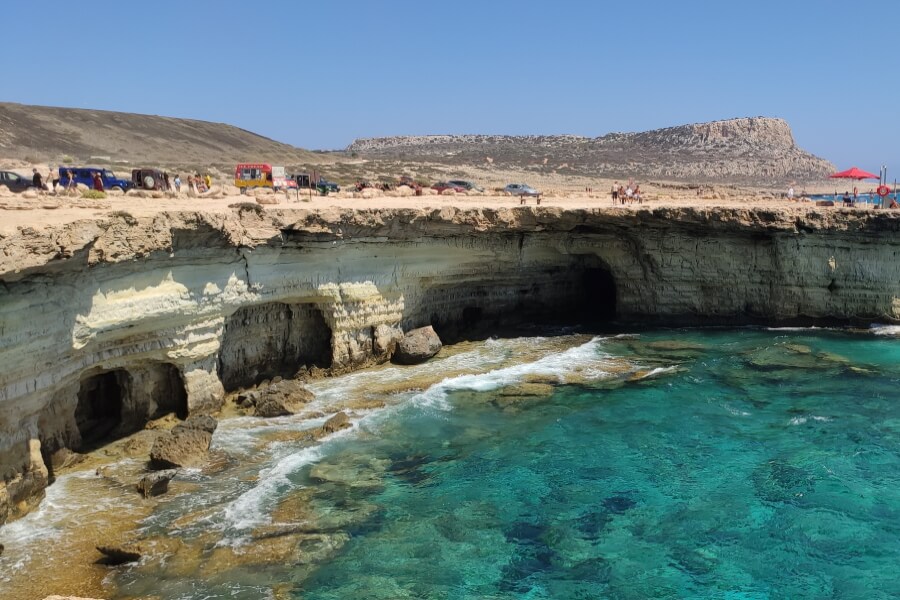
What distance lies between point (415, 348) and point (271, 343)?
4676 mm

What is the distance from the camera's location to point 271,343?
71.8 feet

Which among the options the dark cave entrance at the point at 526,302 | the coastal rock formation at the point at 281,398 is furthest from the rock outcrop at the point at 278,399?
the dark cave entrance at the point at 526,302

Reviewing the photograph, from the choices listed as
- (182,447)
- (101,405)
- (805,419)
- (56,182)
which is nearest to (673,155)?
(805,419)

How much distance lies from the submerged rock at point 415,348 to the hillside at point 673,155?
51.8 metres

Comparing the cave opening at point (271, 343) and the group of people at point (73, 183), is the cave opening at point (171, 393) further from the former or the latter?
the group of people at point (73, 183)

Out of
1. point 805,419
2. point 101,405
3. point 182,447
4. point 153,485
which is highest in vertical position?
point 101,405

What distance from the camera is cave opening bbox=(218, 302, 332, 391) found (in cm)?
2072

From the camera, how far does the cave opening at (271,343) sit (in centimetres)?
2072

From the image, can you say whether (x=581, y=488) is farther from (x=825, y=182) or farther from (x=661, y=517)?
(x=825, y=182)

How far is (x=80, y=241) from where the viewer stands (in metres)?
14.1

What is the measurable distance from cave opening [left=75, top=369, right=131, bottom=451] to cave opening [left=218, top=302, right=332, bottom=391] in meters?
2.93

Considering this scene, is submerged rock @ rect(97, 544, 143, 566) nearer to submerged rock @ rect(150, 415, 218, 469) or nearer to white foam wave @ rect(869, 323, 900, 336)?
submerged rock @ rect(150, 415, 218, 469)

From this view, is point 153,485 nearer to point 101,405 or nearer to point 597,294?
point 101,405

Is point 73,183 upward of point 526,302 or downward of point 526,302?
upward
